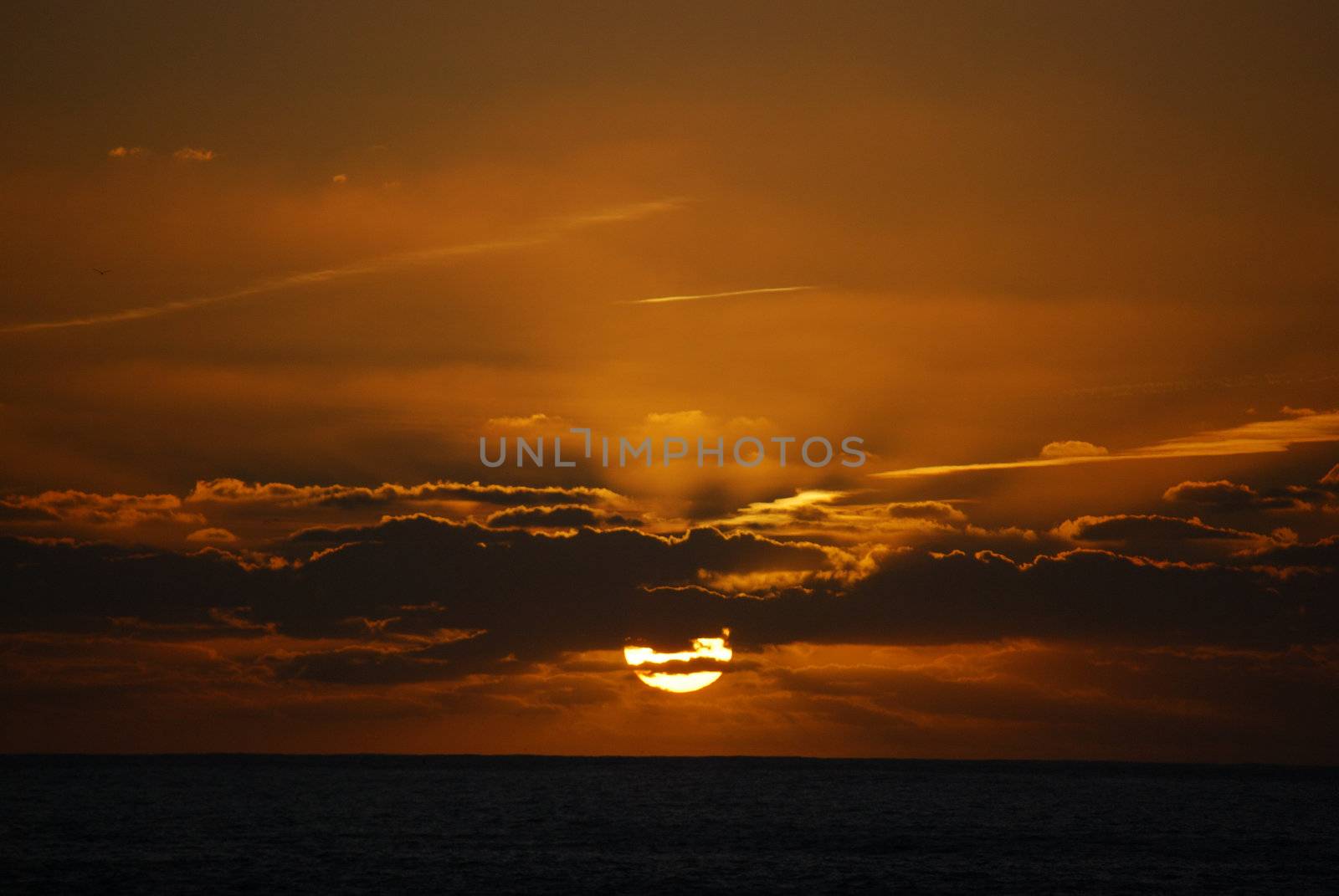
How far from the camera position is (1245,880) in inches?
4230

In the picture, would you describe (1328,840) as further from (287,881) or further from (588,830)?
(287,881)

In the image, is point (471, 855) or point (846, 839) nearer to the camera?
point (471, 855)

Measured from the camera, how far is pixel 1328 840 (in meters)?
150

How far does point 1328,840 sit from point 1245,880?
52.1 meters

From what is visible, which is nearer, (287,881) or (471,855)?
(287,881)

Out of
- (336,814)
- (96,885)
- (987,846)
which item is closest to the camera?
(96,885)

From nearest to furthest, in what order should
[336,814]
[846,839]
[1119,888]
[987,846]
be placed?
[1119,888] → [987,846] → [846,839] → [336,814]

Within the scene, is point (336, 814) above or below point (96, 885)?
below

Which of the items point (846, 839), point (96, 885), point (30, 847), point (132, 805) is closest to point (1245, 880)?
point (846, 839)

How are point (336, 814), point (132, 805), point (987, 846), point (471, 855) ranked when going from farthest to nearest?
point (132, 805) → point (336, 814) → point (987, 846) → point (471, 855)

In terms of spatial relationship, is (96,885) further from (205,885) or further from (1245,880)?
(1245,880)

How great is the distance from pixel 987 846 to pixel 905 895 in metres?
43.3

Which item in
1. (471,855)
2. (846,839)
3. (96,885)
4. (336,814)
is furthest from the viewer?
(336,814)

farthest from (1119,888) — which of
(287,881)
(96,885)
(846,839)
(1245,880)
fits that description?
(96,885)
